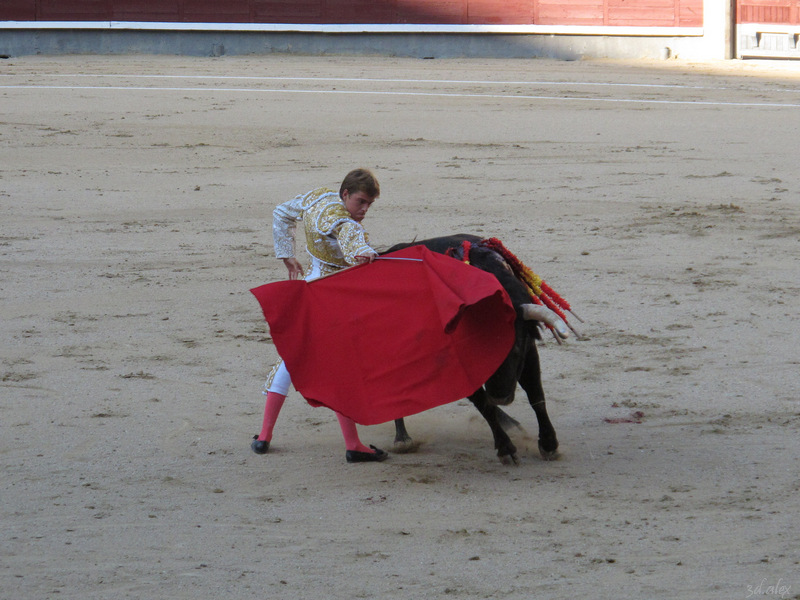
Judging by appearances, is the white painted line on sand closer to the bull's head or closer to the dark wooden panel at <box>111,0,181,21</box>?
the dark wooden panel at <box>111,0,181,21</box>

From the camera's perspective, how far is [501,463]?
328 cm

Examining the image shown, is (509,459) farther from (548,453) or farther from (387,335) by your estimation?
(387,335)

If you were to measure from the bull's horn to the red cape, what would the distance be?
5 cm

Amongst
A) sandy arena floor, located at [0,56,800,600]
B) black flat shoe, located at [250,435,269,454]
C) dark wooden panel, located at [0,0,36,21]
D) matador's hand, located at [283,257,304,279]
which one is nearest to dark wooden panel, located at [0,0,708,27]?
dark wooden panel, located at [0,0,36,21]

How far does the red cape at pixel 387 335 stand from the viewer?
3113mm

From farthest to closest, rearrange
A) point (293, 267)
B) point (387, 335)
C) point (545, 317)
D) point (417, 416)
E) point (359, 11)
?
point (359, 11) < point (417, 416) < point (293, 267) < point (387, 335) < point (545, 317)

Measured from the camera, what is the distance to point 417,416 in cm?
379

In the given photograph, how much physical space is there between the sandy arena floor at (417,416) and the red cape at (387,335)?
0.81 feet

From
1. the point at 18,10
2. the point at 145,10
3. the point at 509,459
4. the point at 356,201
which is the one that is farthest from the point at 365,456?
the point at 18,10

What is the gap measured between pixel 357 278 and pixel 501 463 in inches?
28.7

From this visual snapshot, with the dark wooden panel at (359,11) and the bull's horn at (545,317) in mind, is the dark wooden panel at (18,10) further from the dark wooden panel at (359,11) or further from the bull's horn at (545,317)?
the bull's horn at (545,317)

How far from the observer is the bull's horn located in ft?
9.53

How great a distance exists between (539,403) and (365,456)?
0.57 metres

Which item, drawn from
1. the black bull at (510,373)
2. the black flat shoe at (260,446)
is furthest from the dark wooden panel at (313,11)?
the black flat shoe at (260,446)
